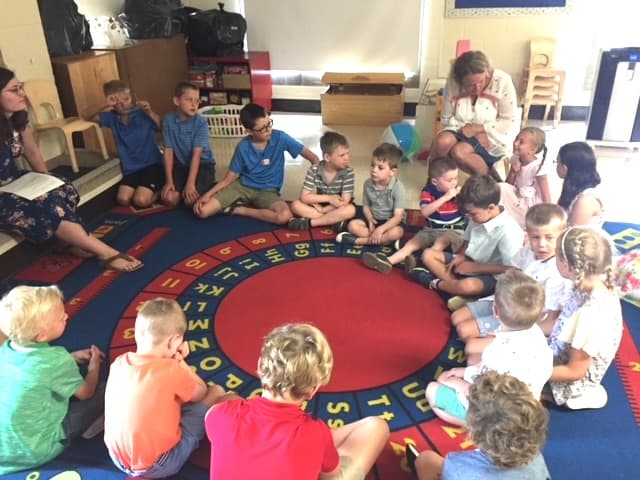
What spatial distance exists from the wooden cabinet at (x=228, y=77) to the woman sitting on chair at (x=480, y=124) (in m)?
2.44

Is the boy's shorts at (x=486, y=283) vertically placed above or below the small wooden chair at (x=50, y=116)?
below

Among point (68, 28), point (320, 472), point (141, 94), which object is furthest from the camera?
point (141, 94)

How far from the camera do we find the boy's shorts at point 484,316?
2189 mm

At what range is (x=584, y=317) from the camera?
1.71 metres

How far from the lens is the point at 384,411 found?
192 centimetres

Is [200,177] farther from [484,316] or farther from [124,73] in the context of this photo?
[484,316]

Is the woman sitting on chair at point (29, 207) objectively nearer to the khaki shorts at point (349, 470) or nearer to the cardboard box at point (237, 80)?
the khaki shorts at point (349, 470)

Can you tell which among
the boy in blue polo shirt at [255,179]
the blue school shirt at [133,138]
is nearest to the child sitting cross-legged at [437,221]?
the boy in blue polo shirt at [255,179]

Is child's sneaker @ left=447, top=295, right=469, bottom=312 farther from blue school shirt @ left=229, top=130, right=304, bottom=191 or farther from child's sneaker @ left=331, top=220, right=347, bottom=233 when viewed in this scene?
blue school shirt @ left=229, top=130, right=304, bottom=191

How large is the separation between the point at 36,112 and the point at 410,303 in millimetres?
2649

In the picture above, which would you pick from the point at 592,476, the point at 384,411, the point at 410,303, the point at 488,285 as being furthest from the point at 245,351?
the point at 592,476

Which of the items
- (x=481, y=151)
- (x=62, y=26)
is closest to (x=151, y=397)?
(x=481, y=151)

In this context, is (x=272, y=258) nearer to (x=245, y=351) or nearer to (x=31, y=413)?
(x=245, y=351)

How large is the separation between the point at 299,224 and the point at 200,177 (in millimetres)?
887
